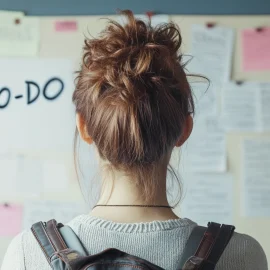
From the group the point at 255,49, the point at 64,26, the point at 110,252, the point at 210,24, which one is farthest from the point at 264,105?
the point at 110,252

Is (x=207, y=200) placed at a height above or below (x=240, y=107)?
below

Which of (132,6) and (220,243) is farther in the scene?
(132,6)

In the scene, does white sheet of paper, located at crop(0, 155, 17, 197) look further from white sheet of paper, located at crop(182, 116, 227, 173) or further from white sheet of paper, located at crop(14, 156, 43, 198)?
white sheet of paper, located at crop(182, 116, 227, 173)

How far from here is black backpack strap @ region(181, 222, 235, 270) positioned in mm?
701

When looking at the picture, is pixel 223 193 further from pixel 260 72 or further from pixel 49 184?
pixel 49 184

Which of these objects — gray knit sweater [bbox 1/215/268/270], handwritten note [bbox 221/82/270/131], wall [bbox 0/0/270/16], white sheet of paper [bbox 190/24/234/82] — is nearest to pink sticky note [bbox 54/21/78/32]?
wall [bbox 0/0/270/16]

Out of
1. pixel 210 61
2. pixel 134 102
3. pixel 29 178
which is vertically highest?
pixel 210 61

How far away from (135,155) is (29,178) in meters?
0.77

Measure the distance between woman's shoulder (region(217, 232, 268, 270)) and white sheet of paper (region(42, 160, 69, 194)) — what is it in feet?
2.62

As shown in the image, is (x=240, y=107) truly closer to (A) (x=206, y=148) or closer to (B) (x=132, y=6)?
(A) (x=206, y=148)

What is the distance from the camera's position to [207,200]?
1.49 m

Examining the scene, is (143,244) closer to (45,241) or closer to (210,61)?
(45,241)

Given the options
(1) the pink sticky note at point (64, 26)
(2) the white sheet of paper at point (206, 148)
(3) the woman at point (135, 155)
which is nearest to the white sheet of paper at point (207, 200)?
(2) the white sheet of paper at point (206, 148)

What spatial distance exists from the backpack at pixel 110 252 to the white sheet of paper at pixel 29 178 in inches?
28.7
